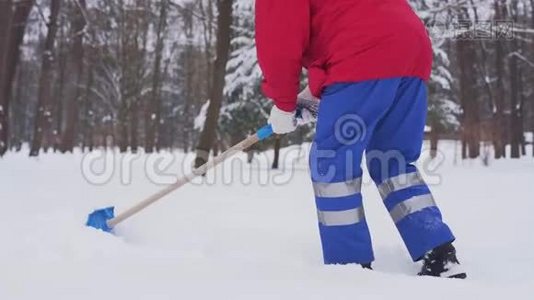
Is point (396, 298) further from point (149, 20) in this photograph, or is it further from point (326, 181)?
point (149, 20)

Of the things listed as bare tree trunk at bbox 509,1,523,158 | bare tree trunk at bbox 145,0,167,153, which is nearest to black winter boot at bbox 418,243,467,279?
bare tree trunk at bbox 509,1,523,158

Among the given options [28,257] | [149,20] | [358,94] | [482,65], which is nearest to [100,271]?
[28,257]

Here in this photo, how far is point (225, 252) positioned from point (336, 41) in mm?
1115

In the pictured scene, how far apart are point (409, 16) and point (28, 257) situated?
6.06ft

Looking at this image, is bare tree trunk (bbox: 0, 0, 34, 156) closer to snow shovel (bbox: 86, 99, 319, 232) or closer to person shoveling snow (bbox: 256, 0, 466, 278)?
snow shovel (bbox: 86, 99, 319, 232)

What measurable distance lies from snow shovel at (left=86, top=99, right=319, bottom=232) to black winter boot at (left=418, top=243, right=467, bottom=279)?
822mm

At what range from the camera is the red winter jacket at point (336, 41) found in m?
2.19

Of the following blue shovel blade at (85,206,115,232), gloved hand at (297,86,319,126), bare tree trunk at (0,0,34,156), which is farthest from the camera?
bare tree trunk at (0,0,34,156)

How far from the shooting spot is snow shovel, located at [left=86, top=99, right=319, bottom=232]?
8.44 feet

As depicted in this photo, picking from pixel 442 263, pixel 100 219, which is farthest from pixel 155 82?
pixel 442 263

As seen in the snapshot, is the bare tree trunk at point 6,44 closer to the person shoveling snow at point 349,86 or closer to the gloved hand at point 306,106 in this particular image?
the gloved hand at point 306,106

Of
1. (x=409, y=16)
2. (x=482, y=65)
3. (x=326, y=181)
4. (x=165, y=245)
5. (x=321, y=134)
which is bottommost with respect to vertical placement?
(x=165, y=245)

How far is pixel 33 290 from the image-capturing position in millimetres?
1688

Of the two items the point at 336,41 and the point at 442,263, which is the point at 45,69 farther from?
the point at 442,263
